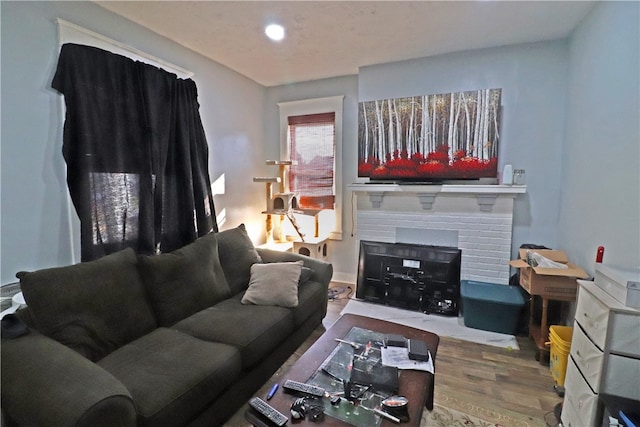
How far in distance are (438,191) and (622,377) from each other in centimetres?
207

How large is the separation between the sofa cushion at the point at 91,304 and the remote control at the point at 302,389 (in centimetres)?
104

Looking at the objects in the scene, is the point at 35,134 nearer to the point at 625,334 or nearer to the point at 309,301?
the point at 309,301

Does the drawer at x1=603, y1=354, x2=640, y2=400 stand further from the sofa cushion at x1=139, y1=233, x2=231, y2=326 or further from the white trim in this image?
the white trim

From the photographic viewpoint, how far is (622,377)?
130cm

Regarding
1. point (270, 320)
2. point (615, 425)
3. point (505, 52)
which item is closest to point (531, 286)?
point (615, 425)

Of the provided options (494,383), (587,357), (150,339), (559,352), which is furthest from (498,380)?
(150,339)

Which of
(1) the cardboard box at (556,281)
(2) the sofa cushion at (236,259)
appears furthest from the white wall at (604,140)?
(2) the sofa cushion at (236,259)

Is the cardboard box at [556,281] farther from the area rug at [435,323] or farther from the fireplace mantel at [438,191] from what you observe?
the fireplace mantel at [438,191]

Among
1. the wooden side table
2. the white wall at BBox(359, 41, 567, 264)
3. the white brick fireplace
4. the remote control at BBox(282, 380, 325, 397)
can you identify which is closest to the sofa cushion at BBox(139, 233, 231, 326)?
the remote control at BBox(282, 380, 325, 397)

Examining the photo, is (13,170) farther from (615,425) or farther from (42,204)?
(615,425)

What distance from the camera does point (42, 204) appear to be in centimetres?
196

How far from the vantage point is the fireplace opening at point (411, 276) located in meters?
3.07

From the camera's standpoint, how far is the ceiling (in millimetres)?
2229

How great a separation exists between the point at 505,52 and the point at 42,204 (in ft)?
13.1
